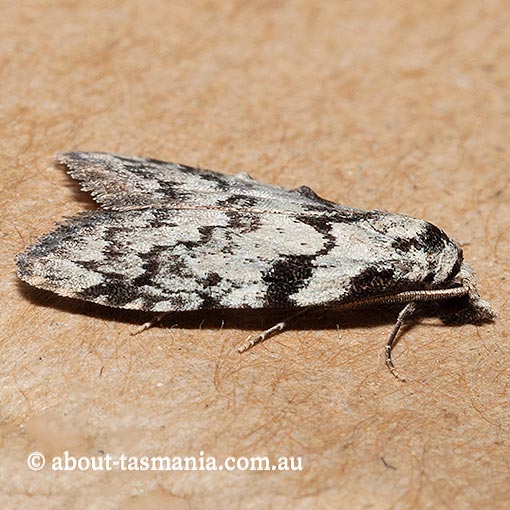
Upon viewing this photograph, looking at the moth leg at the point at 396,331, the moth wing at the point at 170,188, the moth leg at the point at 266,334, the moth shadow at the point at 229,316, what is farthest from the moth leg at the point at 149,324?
the moth leg at the point at 396,331

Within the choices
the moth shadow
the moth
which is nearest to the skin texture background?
the moth shadow

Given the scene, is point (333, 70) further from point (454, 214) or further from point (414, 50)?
point (454, 214)

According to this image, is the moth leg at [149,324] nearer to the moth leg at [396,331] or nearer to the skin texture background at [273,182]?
the skin texture background at [273,182]

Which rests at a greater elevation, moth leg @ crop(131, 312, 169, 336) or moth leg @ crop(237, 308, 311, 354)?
moth leg @ crop(131, 312, 169, 336)

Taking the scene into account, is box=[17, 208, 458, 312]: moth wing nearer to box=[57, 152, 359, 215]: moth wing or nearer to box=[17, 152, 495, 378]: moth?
box=[17, 152, 495, 378]: moth

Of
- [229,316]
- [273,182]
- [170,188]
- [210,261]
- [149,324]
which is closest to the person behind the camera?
[149,324]

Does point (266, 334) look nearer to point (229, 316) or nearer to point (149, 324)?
point (229, 316)

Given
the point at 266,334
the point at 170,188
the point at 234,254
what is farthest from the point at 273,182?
the point at 266,334
